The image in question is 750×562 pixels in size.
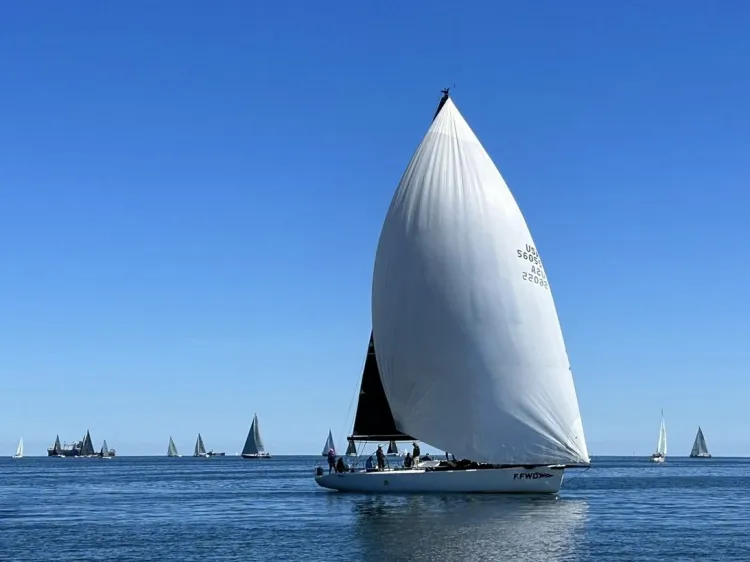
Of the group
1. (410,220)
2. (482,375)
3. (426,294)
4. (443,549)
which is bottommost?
(443,549)

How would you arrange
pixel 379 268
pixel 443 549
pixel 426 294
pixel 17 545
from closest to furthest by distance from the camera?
1. pixel 443 549
2. pixel 17 545
3. pixel 426 294
4. pixel 379 268

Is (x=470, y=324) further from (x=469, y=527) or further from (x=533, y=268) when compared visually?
(x=469, y=527)

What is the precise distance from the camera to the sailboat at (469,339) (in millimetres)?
50375

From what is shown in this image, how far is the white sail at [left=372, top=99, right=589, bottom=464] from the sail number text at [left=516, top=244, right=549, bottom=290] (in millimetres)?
84

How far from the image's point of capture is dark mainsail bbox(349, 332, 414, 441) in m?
56.7

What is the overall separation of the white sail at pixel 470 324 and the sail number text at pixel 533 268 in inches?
3.3

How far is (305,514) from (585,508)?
14.9m

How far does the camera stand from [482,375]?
167 ft

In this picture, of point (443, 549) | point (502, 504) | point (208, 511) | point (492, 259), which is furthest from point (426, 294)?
point (443, 549)

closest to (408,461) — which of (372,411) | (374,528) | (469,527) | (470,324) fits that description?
(372,411)

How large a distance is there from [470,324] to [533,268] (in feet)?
16.4

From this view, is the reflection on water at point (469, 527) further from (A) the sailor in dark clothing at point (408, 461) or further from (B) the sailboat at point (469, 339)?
(A) the sailor in dark clothing at point (408, 461)

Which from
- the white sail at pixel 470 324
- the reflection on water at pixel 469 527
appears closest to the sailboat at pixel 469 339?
the white sail at pixel 470 324

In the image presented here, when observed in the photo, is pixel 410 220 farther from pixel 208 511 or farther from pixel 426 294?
pixel 208 511
